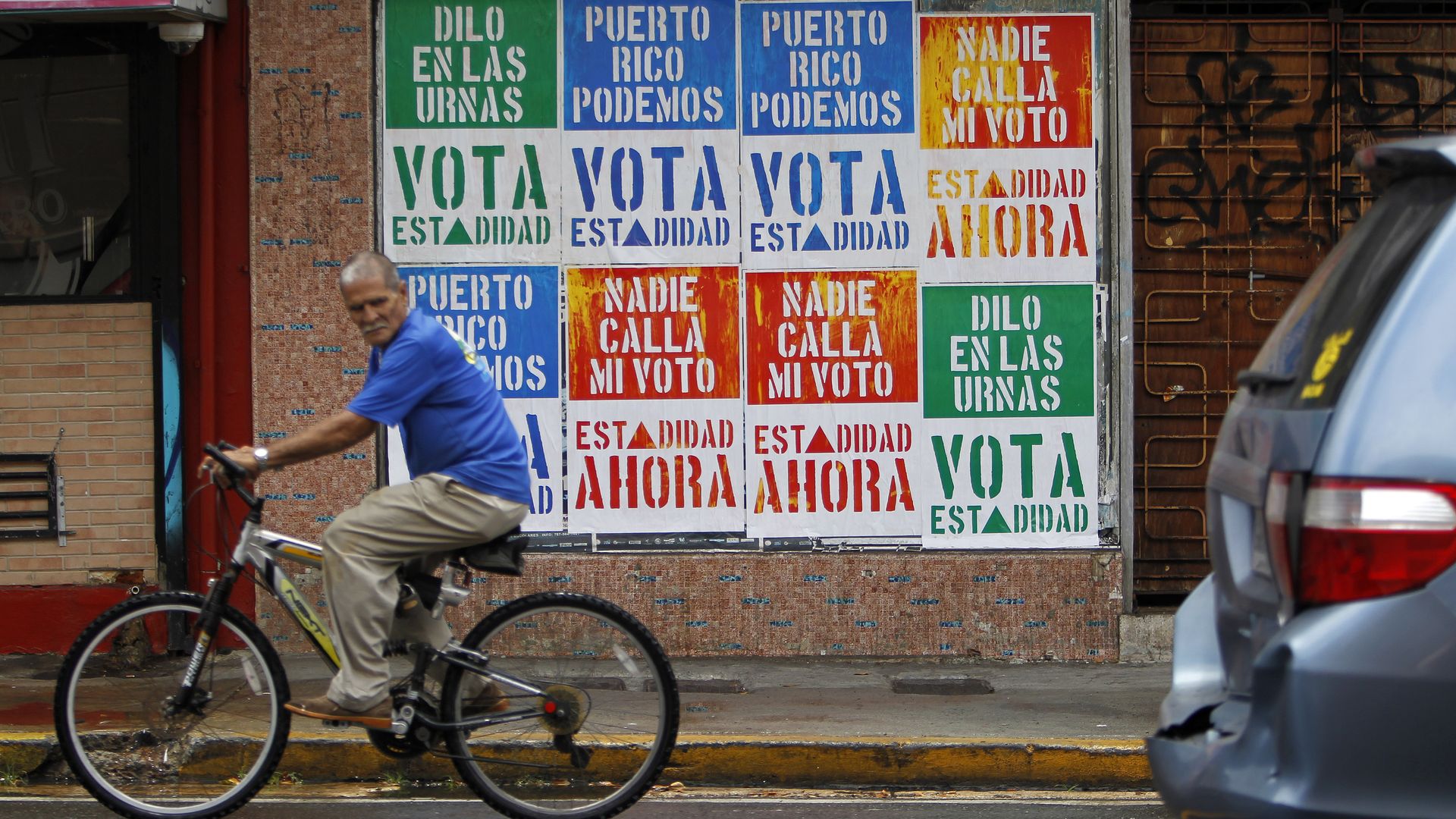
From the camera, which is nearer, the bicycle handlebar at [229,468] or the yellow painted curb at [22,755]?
the bicycle handlebar at [229,468]

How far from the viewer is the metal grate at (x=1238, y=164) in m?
8.01

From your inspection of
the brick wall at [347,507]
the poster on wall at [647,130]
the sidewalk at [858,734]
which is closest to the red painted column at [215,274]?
the brick wall at [347,507]

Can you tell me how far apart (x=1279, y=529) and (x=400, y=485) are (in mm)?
2805

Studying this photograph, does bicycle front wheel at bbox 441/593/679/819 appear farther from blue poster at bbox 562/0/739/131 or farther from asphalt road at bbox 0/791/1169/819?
blue poster at bbox 562/0/739/131

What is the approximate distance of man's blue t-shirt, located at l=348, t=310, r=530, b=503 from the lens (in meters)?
4.54

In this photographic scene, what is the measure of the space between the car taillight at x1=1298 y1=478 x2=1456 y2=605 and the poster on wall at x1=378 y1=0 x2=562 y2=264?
5609mm

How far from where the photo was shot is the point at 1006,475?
7.84m

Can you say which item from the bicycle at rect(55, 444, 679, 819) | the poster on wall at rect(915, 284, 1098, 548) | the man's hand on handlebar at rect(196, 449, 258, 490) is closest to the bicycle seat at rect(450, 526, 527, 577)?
the bicycle at rect(55, 444, 679, 819)

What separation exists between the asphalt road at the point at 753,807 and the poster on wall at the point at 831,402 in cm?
238

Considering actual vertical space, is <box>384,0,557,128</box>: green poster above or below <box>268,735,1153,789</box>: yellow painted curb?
above

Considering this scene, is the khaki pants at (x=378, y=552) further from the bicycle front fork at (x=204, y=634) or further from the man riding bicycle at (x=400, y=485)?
the bicycle front fork at (x=204, y=634)

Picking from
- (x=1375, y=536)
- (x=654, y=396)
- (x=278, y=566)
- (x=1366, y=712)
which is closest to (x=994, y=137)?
(x=654, y=396)

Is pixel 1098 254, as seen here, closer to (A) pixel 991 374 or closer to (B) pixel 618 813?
(A) pixel 991 374

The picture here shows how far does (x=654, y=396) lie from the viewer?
25.5ft
